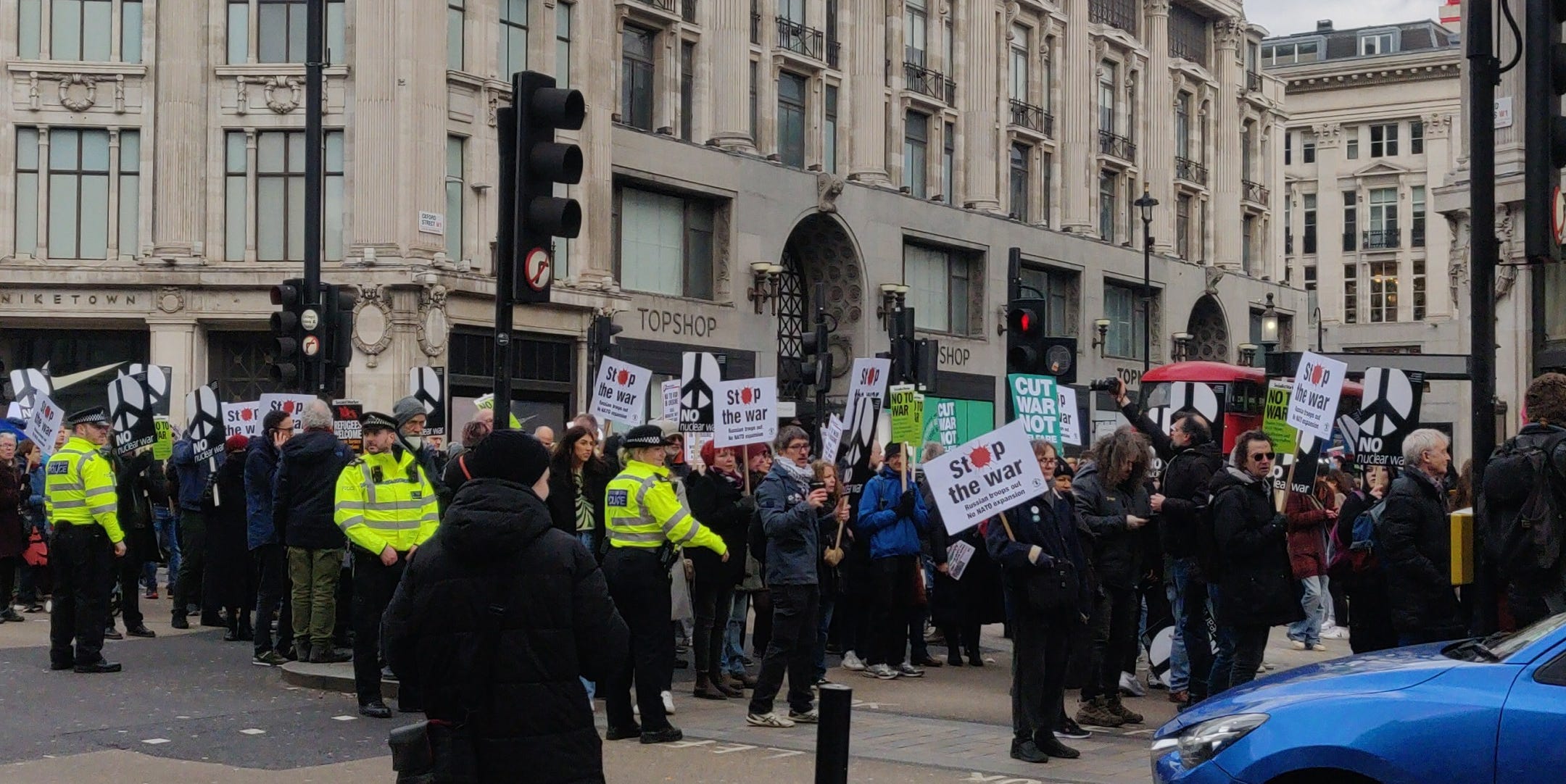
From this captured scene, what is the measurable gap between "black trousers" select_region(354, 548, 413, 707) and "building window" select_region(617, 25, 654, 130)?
2777 cm

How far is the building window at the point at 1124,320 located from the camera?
59.1 metres

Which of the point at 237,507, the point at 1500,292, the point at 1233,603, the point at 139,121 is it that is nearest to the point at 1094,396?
the point at 1500,292

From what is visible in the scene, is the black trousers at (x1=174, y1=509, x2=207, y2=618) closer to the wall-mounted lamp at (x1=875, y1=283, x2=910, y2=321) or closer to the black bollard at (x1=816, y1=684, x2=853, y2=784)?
the black bollard at (x1=816, y1=684, x2=853, y2=784)

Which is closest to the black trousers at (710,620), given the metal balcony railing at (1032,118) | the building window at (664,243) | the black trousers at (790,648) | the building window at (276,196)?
the black trousers at (790,648)

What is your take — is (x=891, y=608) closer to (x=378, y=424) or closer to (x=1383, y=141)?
(x=378, y=424)

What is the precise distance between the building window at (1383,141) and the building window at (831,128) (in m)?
52.1

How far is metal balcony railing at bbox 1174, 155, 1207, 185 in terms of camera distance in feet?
208

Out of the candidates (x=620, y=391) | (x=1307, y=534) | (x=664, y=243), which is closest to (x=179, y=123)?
(x=664, y=243)

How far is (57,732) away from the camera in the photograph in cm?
1143

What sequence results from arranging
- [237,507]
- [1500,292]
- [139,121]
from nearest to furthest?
[237,507] < [1500,292] < [139,121]

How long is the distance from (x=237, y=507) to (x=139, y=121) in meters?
18.8

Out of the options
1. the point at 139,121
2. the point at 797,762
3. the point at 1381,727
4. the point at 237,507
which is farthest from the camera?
the point at 139,121

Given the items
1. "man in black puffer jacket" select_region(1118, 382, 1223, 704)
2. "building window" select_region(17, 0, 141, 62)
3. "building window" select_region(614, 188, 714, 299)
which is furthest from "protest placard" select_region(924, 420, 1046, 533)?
"building window" select_region(614, 188, 714, 299)

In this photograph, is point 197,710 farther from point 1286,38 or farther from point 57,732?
point 1286,38
